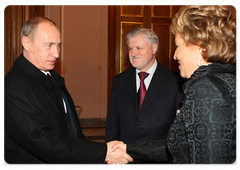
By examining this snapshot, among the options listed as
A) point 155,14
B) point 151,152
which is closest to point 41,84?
point 151,152

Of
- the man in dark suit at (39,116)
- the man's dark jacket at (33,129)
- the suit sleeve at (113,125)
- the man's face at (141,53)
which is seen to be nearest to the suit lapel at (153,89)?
the man's face at (141,53)

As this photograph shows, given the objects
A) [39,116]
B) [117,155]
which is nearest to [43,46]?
[39,116]

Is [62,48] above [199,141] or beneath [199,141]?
above

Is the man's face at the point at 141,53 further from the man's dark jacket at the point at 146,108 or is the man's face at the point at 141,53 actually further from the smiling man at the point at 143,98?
the man's dark jacket at the point at 146,108

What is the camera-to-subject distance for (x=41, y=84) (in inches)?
94.3

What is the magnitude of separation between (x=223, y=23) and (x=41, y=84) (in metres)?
1.49

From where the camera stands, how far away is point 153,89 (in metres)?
3.05

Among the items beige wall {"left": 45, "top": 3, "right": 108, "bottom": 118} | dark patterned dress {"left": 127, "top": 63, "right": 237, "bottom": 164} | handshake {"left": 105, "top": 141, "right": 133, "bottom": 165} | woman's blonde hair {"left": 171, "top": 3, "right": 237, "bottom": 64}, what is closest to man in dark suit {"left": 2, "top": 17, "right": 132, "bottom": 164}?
handshake {"left": 105, "top": 141, "right": 133, "bottom": 165}

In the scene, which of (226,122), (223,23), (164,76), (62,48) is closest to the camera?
(226,122)

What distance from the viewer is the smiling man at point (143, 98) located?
9.71 feet

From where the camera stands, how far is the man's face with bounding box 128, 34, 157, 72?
3.25 meters

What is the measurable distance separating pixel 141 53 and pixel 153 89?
49cm

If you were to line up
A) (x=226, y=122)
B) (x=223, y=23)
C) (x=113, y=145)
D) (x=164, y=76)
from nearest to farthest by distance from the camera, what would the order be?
(x=226, y=122) < (x=223, y=23) < (x=113, y=145) < (x=164, y=76)

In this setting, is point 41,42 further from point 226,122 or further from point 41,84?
point 226,122
